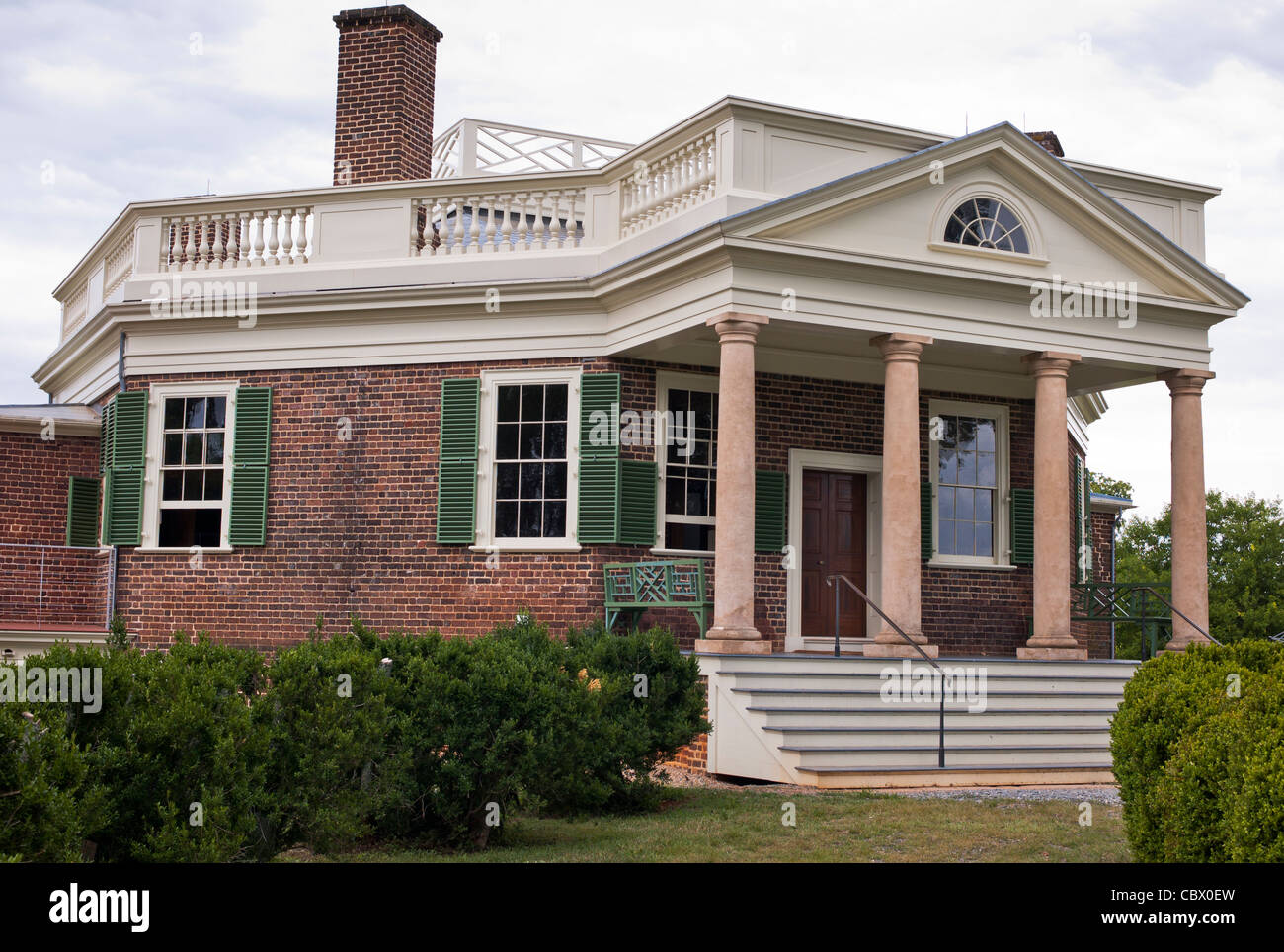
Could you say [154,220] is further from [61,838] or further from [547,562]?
[61,838]

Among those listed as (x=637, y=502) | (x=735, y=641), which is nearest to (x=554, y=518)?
(x=637, y=502)

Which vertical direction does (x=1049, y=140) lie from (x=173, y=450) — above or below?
above

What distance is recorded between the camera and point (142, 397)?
16125 mm

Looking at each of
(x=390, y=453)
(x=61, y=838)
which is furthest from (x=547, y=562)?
(x=61, y=838)

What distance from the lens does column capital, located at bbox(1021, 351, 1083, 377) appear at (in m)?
14.6

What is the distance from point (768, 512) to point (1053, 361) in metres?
3.56

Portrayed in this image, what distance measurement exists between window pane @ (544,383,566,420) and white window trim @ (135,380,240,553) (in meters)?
3.82

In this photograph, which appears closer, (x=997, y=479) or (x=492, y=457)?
(x=492, y=457)

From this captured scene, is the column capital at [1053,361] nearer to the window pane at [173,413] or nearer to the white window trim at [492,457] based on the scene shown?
the white window trim at [492,457]

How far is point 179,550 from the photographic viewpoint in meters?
15.9

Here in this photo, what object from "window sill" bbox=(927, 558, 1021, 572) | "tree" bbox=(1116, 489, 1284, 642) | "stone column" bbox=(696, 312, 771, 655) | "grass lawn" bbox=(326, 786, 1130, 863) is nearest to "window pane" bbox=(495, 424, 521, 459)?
"stone column" bbox=(696, 312, 771, 655)

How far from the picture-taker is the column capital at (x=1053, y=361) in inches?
575

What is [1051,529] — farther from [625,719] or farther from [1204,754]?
[1204,754]

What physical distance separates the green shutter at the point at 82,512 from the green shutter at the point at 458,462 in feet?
17.0
